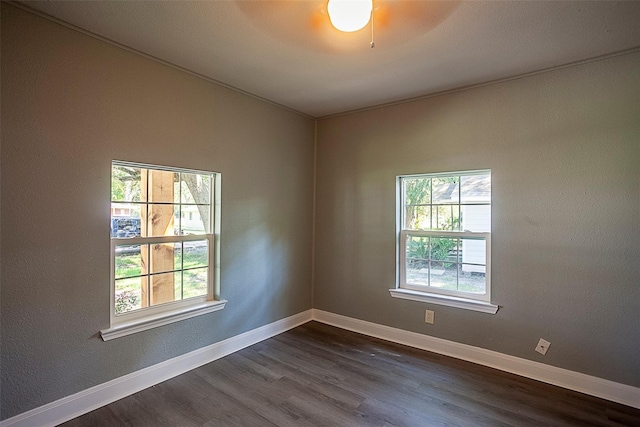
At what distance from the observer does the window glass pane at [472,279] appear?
302 centimetres

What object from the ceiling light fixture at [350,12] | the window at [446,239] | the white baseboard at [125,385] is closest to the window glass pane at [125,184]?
the white baseboard at [125,385]

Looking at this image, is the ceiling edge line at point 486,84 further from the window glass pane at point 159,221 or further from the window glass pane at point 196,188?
the window glass pane at point 159,221

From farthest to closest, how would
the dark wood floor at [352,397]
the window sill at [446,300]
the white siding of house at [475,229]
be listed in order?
the white siding of house at [475,229]
the window sill at [446,300]
the dark wood floor at [352,397]

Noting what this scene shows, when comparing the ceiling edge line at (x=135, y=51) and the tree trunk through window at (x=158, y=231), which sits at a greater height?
the ceiling edge line at (x=135, y=51)

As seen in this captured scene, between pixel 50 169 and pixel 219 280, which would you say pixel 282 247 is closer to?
pixel 219 280

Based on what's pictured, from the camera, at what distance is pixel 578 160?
253cm

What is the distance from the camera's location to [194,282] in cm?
294

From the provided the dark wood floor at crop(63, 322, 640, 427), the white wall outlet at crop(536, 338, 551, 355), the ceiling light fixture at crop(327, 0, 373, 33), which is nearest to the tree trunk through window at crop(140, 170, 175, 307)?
the dark wood floor at crop(63, 322, 640, 427)

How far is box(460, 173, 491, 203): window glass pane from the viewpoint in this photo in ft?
9.84

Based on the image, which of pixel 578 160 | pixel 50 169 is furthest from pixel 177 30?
pixel 578 160

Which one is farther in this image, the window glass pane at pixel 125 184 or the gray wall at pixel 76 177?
the window glass pane at pixel 125 184

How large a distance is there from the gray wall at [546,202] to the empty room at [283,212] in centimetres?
2

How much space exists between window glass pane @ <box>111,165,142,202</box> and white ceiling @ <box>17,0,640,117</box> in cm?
91

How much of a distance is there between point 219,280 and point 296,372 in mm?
1080
